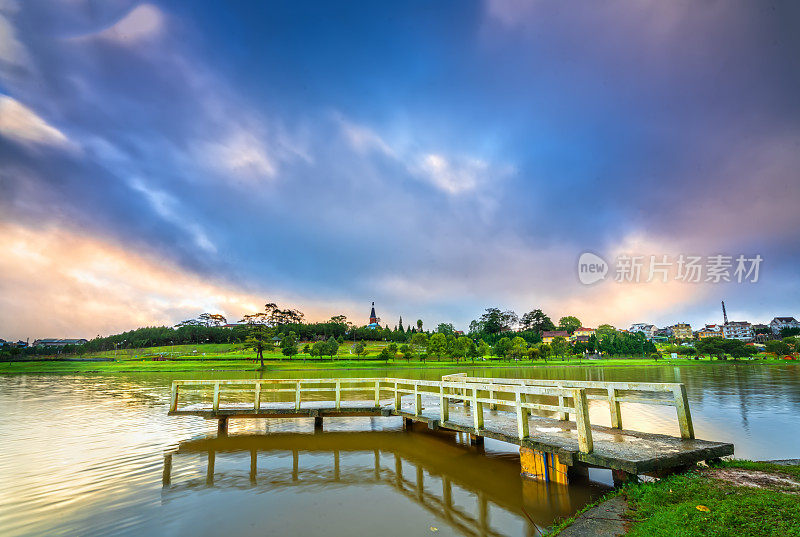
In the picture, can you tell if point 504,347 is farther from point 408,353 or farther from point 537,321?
point 537,321

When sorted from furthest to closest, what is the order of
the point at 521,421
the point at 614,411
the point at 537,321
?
the point at 537,321 → the point at 614,411 → the point at 521,421

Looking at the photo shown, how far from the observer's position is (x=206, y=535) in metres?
6.91

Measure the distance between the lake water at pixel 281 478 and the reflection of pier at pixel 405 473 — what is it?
4cm

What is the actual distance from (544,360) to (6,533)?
9858cm

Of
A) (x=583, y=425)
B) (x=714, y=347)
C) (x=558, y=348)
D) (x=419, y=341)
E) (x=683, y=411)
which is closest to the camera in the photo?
(x=583, y=425)

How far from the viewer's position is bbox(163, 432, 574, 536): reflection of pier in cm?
799

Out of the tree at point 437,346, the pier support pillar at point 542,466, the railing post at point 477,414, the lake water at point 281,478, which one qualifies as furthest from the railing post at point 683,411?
the tree at point 437,346

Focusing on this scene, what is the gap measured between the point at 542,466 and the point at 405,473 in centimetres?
351

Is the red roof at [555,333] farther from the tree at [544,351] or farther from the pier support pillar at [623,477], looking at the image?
the pier support pillar at [623,477]

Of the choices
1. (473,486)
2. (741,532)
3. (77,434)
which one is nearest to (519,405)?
(473,486)

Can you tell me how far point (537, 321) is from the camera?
589 feet

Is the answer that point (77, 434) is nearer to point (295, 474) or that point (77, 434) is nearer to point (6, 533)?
point (6, 533)

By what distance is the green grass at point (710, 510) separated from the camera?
16.6 ft

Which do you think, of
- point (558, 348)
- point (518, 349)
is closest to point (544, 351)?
point (518, 349)
